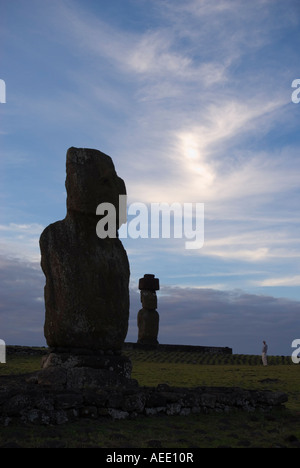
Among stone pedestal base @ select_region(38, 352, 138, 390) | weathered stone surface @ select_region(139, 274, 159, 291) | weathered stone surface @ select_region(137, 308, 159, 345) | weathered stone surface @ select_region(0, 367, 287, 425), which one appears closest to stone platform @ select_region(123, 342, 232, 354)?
weathered stone surface @ select_region(137, 308, 159, 345)

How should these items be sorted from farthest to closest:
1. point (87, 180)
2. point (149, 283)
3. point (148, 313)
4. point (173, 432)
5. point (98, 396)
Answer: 1. point (149, 283)
2. point (148, 313)
3. point (87, 180)
4. point (98, 396)
5. point (173, 432)

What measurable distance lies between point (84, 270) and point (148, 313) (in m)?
24.2

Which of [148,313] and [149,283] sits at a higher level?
[149,283]

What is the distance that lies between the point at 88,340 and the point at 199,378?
826 cm

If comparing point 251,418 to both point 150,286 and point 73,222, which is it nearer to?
point 73,222

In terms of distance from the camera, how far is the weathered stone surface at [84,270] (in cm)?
1111

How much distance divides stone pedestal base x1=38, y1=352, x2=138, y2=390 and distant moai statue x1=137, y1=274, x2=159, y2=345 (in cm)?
2319

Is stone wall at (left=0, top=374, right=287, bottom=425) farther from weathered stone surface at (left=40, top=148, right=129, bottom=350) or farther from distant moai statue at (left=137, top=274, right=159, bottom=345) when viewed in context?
distant moai statue at (left=137, top=274, right=159, bottom=345)

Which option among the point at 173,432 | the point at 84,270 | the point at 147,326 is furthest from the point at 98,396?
the point at 147,326

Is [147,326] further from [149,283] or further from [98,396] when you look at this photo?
[98,396]

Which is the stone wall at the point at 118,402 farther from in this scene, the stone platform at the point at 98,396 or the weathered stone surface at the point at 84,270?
the weathered stone surface at the point at 84,270

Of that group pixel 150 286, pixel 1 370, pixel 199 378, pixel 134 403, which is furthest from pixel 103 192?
pixel 150 286

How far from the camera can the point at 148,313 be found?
34969 mm

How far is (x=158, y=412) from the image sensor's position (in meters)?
9.23
